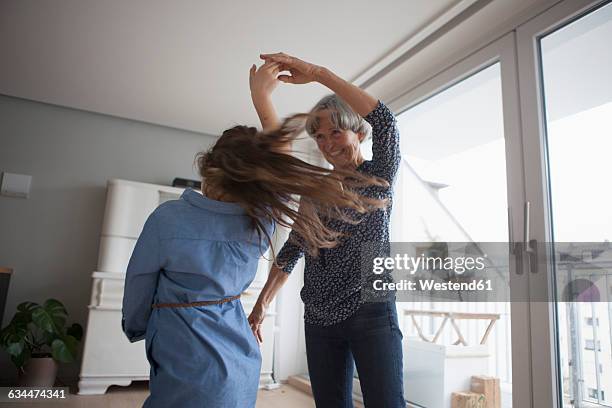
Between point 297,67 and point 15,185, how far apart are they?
127 inches

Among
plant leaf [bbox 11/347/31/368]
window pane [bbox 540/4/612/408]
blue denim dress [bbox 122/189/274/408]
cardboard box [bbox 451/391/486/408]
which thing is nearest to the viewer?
blue denim dress [bbox 122/189/274/408]

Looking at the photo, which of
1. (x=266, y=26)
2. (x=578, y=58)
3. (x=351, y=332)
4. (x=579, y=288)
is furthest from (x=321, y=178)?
(x=266, y=26)

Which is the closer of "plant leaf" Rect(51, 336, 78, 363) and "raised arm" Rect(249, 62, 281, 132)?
"raised arm" Rect(249, 62, 281, 132)

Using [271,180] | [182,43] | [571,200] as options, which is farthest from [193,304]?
[182,43]

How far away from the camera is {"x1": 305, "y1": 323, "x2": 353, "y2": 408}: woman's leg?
3.75 ft

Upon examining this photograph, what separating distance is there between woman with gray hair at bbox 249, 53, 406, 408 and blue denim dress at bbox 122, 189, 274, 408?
27 cm

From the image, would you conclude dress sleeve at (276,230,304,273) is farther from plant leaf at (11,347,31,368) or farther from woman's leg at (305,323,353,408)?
plant leaf at (11,347,31,368)

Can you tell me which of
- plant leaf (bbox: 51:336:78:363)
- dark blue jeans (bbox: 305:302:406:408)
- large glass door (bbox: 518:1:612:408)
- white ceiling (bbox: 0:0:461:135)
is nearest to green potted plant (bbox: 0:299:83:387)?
plant leaf (bbox: 51:336:78:363)

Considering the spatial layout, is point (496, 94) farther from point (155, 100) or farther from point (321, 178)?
point (155, 100)

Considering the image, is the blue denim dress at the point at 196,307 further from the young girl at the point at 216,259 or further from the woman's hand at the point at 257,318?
the woman's hand at the point at 257,318

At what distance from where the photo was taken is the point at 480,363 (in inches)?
85.4

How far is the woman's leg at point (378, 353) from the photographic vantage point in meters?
1.04

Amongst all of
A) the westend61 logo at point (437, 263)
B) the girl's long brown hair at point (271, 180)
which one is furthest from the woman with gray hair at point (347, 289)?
the westend61 logo at point (437, 263)

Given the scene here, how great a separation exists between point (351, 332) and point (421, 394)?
1.65 m
